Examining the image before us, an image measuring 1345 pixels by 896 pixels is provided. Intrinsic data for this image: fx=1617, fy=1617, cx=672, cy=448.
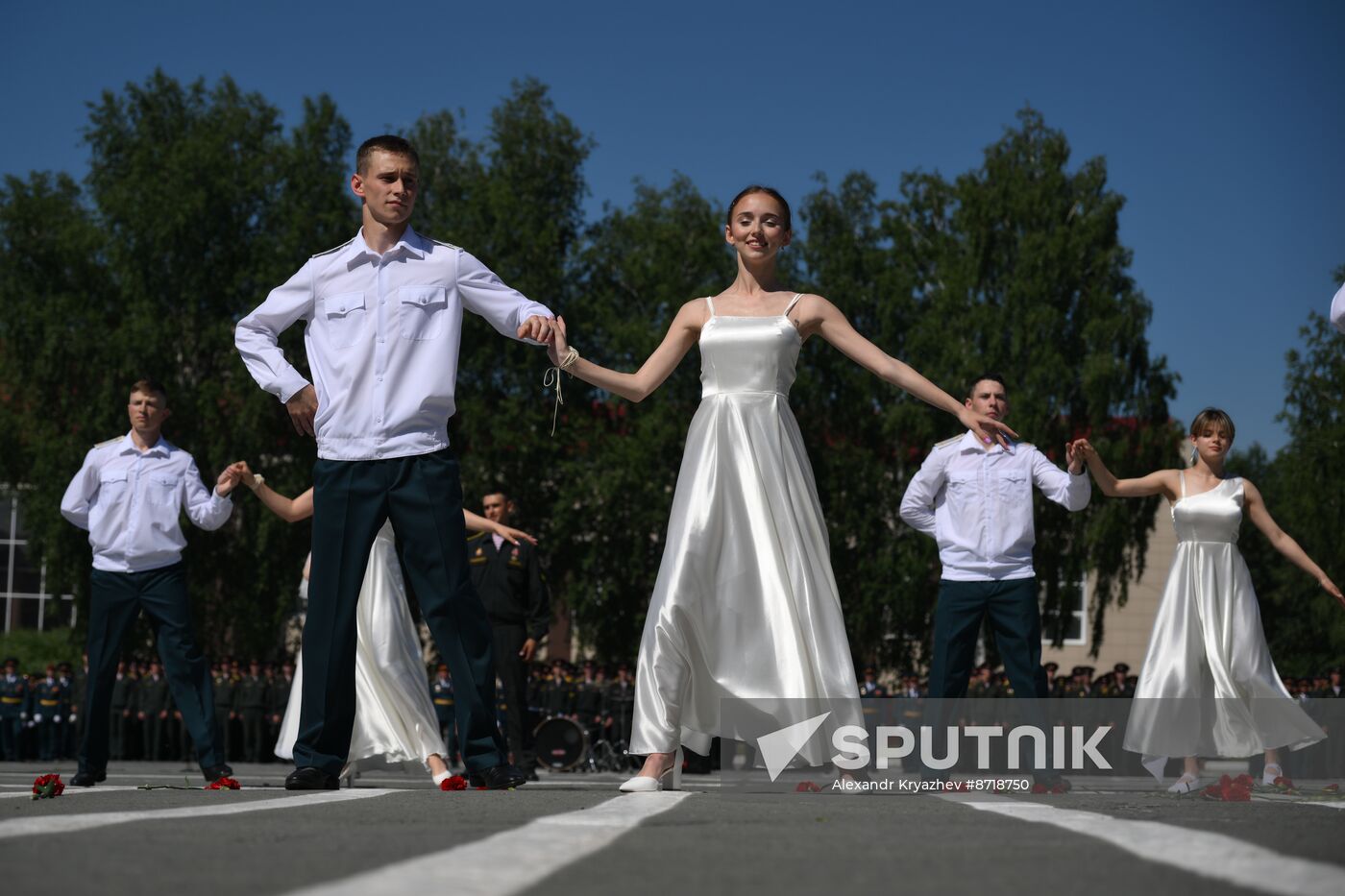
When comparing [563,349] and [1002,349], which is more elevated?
[1002,349]

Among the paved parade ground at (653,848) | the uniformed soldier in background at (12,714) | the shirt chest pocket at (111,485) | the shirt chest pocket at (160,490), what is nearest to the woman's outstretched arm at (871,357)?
the paved parade ground at (653,848)

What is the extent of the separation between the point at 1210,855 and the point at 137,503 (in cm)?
792

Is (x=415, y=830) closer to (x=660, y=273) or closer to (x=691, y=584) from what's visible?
(x=691, y=584)

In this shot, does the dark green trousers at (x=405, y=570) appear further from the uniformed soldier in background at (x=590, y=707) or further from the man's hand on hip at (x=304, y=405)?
the uniformed soldier in background at (x=590, y=707)

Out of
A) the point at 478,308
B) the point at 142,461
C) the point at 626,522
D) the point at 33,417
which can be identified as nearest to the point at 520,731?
the point at 142,461

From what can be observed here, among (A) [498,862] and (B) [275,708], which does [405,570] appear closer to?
(A) [498,862]

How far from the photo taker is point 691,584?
6.98 metres

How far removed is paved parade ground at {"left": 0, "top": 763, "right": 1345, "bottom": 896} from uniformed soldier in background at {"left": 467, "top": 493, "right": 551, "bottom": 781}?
26.8ft

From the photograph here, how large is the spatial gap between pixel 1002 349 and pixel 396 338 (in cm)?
3261

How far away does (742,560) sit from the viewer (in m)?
7.00

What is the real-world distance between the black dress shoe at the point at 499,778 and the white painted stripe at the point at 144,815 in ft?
2.86

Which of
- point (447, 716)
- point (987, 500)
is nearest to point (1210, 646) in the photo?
point (987, 500)

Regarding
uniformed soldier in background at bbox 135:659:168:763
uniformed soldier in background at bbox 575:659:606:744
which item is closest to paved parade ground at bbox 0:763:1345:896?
uniformed soldier in background at bbox 575:659:606:744

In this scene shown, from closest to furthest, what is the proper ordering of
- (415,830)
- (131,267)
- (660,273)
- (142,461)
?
(415,830) < (142,461) < (131,267) < (660,273)
